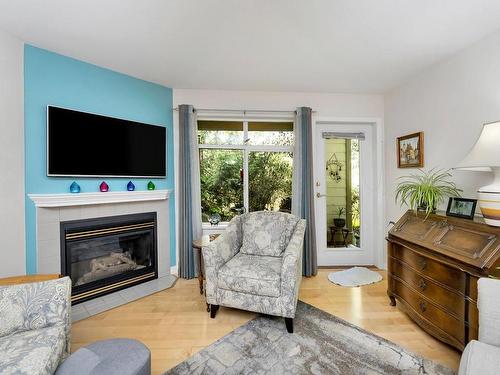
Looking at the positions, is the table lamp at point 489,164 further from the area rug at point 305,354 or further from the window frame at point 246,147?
the window frame at point 246,147

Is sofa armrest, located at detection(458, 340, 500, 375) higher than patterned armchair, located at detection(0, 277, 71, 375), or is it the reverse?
patterned armchair, located at detection(0, 277, 71, 375)

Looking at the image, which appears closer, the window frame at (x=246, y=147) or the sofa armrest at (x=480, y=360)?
the sofa armrest at (x=480, y=360)

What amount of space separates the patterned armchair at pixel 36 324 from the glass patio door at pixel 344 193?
296cm

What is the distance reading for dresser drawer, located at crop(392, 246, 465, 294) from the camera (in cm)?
168

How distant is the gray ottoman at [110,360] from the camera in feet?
3.61

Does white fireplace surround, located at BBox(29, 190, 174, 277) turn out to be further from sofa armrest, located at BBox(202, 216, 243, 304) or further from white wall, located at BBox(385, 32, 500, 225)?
white wall, located at BBox(385, 32, 500, 225)

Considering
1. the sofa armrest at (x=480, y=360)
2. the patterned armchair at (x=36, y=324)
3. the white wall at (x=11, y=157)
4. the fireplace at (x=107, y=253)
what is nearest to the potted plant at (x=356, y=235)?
the sofa armrest at (x=480, y=360)

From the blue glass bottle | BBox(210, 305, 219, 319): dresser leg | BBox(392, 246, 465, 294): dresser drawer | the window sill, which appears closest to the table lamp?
BBox(392, 246, 465, 294): dresser drawer

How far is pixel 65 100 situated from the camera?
2.43 m

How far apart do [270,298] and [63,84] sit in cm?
278

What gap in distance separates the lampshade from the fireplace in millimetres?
3115

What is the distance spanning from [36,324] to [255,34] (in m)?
2.46

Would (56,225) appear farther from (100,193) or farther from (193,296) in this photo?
(193,296)

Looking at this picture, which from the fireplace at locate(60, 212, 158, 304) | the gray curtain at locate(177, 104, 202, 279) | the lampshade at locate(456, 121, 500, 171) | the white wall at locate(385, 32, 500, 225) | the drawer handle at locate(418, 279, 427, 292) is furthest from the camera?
the gray curtain at locate(177, 104, 202, 279)
